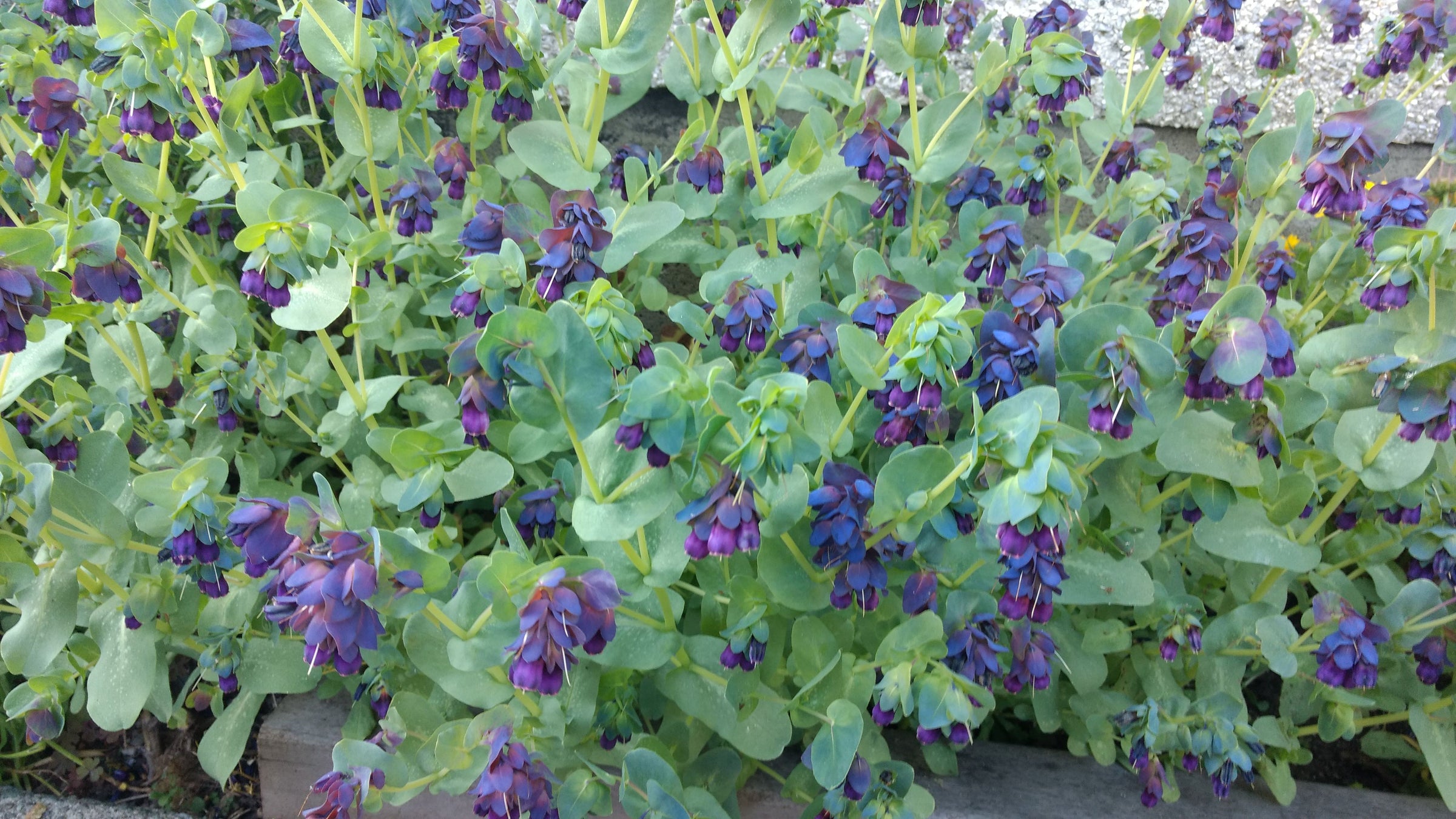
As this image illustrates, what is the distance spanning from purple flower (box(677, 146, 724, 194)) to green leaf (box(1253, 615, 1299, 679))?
1266 mm

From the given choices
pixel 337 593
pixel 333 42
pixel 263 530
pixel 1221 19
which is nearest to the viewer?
pixel 337 593

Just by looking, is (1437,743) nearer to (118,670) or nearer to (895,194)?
(895,194)

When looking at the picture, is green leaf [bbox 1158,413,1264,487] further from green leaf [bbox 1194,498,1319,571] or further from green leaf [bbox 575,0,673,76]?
green leaf [bbox 575,0,673,76]

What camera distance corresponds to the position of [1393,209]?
1573mm

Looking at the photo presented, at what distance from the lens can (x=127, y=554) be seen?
66.1 inches

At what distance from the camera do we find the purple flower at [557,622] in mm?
1097

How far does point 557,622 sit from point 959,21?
1.91 m

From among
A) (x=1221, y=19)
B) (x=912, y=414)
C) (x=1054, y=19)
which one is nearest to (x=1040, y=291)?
(x=912, y=414)

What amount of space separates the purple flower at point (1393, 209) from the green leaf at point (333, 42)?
5.96ft

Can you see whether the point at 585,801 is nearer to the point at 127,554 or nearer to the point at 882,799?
the point at 882,799

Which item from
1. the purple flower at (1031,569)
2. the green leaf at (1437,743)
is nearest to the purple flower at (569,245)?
the purple flower at (1031,569)

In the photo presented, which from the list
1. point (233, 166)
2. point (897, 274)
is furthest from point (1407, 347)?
point (233, 166)

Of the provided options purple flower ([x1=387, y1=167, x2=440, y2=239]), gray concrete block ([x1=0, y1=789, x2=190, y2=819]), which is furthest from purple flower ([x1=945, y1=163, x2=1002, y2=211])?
gray concrete block ([x1=0, y1=789, x2=190, y2=819])

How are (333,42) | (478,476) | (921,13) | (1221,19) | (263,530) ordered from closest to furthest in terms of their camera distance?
1. (263,530)
2. (478,476)
3. (921,13)
4. (333,42)
5. (1221,19)
